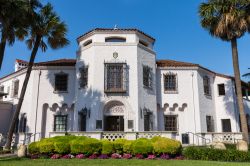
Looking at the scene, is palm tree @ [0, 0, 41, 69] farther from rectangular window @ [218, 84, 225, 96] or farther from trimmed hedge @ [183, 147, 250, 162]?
rectangular window @ [218, 84, 225, 96]

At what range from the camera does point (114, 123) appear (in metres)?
23.5

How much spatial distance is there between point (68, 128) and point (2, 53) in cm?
996

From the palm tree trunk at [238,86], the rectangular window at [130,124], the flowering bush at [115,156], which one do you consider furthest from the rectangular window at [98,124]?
the palm tree trunk at [238,86]

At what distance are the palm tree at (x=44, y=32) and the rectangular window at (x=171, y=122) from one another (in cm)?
1216

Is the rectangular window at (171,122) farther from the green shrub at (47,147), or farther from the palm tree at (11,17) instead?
the palm tree at (11,17)

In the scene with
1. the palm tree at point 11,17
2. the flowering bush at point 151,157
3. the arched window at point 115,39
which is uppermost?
the arched window at point 115,39

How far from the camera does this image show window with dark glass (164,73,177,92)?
26.8m

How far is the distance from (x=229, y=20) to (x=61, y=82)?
53.2ft

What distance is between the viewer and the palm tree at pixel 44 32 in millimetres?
22172

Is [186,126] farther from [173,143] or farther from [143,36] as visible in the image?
[173,143]

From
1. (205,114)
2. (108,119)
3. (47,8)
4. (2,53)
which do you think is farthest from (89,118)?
(205,114)

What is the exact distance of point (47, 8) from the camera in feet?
75.9

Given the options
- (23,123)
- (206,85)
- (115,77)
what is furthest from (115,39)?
(23,123)

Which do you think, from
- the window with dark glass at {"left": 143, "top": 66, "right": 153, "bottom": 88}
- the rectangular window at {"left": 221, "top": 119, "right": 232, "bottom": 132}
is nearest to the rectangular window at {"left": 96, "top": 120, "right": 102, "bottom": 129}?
the window with dark glass at {"left": 143, "top": 66, "right": 153, "bottom": 88}
